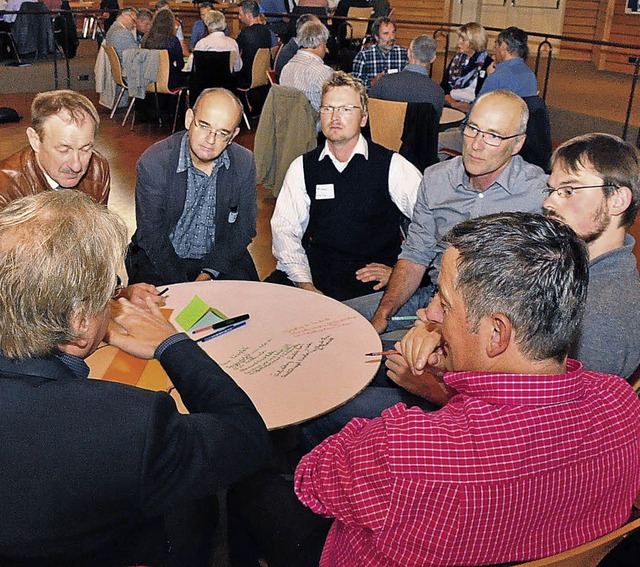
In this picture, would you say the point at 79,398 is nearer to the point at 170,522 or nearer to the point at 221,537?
the point at 170,522

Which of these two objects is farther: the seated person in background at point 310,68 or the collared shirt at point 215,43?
the collared shirt at point 215,43

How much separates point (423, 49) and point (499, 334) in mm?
5050

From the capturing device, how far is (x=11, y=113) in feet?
27.9

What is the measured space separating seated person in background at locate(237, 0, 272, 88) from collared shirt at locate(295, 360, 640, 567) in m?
7.79

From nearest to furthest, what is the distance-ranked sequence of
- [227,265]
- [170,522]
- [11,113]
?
[170,522] < [227,265] < [11,113]

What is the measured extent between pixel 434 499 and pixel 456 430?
0.12 m

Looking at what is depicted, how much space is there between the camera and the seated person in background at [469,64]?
7.03 meters

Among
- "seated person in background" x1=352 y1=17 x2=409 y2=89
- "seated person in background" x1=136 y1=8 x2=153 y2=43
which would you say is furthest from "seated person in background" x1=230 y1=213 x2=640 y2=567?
"seated person in background" x1=136 y1=8 x2=153 y2=43

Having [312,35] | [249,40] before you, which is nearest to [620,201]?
[312,35]

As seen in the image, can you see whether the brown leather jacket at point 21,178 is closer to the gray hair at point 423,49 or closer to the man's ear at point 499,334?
the man's ear at point 499,334

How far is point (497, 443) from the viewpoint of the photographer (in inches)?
48.6

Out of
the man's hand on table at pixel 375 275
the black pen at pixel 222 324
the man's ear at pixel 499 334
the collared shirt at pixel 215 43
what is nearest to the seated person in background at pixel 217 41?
the collared shirt at pixel 215 43

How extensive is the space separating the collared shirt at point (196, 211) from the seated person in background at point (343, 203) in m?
0.29

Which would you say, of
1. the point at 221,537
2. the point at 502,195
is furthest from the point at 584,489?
the point at 502,195
